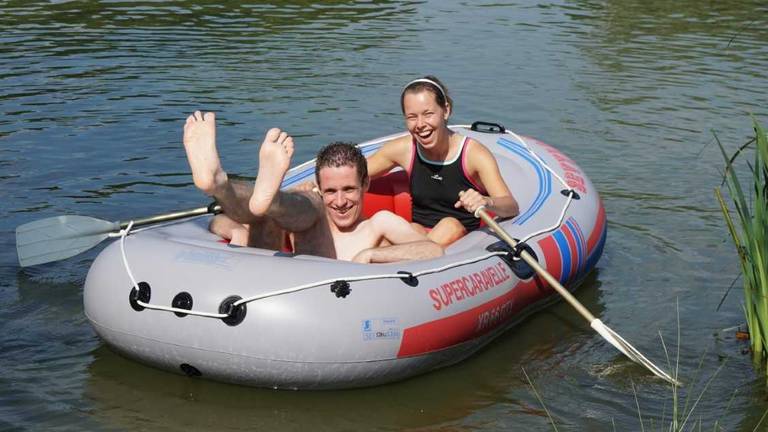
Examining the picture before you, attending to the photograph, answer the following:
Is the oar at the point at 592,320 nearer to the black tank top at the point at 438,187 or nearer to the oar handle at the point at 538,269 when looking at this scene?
the oar handle at the point at 538,269

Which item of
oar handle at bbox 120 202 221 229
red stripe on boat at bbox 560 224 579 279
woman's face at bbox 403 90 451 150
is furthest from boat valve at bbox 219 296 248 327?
red stripe on boat at bbox 560 224 579 279

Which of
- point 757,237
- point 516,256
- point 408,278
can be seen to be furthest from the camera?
Result: point 516,256

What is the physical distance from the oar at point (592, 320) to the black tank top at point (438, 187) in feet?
1.98

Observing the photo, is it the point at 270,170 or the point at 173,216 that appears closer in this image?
the point at 270,170

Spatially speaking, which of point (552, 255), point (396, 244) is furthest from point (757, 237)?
point (396, 244)

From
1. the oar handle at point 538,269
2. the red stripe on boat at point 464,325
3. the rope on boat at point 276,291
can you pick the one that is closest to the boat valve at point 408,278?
the rope on boat at point 276,291

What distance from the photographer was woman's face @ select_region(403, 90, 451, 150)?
5805mm

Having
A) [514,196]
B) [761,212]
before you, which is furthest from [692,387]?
[514,196]

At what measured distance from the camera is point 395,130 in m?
9.62

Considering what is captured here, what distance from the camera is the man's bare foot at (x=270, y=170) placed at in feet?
15.4

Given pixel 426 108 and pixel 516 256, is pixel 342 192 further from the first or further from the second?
pixel 516 256

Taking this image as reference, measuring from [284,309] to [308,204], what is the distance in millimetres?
607

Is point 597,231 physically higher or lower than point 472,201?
lower

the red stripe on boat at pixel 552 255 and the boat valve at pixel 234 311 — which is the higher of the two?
the boat valve at pixel 234 311
